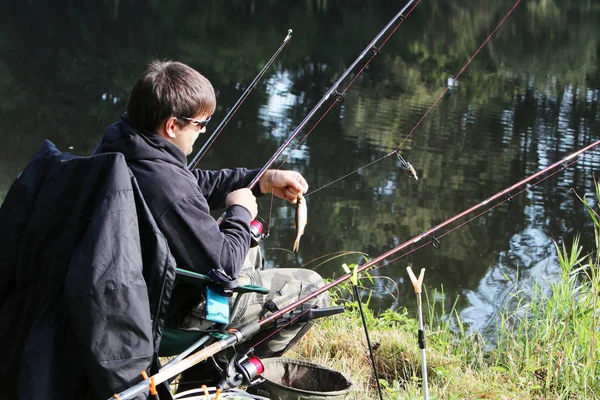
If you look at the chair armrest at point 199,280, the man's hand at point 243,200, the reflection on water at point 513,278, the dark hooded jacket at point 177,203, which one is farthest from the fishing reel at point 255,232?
the reflection on water at point 513,278

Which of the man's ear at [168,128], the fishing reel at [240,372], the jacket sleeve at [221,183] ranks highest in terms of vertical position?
the man's ear at [168,128]

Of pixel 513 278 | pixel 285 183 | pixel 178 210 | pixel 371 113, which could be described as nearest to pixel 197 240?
pixel 178 210

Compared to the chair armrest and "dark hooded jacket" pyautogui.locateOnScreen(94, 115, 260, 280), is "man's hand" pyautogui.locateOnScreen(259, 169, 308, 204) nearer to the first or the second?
"dark hooded jacket" pyautogui.locateOnScreen(94, 115, 260, 280)

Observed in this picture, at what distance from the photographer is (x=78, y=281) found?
4.86ft

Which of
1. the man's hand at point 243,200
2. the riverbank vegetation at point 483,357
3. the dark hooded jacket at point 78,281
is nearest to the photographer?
the dark hooded jacket at point 78,281

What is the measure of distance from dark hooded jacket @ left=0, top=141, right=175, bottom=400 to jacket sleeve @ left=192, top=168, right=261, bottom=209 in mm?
762

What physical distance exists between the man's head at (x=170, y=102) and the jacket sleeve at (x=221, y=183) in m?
0.49

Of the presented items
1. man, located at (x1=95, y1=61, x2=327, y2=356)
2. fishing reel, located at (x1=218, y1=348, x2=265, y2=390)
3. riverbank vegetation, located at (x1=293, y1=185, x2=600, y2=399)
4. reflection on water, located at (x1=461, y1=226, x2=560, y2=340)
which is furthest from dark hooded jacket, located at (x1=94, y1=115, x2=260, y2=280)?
reflection on water, located at (x1=461, y1=226, x2=560, y2=340)

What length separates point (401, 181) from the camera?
298 inches

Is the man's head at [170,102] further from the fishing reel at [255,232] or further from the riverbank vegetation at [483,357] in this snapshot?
the riverbank vegetation at [483,357]

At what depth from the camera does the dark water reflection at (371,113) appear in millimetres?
5957

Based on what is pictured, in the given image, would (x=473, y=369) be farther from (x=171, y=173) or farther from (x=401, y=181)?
(x=401, y=181)

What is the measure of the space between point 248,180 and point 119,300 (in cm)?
102

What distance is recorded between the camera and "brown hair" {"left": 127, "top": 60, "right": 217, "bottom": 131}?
189 cm
